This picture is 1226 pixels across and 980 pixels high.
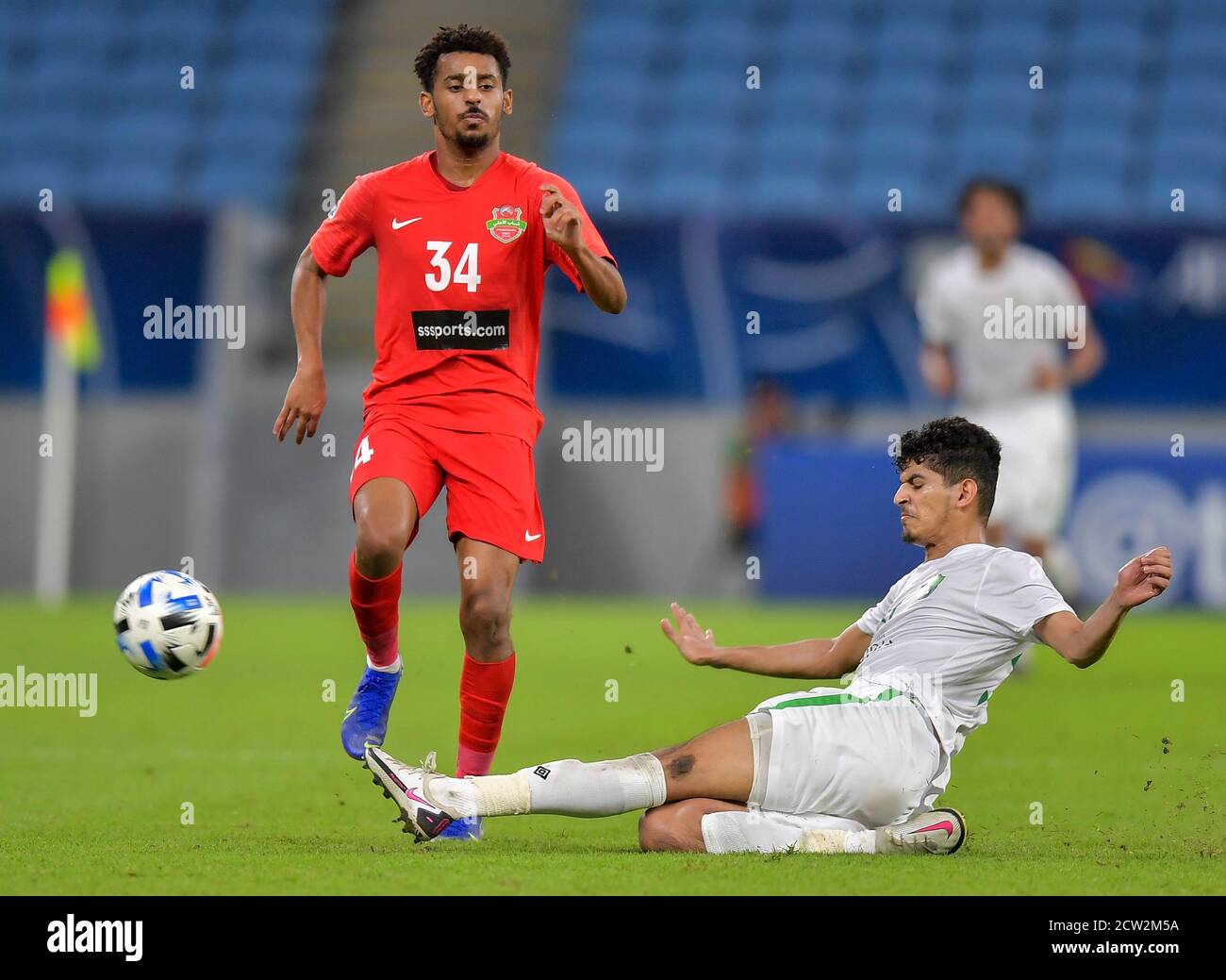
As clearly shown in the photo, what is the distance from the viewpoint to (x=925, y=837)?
16.2 ft

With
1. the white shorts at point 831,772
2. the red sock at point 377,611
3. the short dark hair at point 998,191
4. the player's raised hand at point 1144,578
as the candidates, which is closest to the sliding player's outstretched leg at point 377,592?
the red sock at point 377,611

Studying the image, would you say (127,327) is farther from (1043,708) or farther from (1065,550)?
(1043,708)

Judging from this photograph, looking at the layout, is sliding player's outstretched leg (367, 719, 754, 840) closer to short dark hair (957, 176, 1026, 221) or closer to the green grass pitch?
the green grass pitch

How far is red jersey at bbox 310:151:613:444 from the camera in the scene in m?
5.96

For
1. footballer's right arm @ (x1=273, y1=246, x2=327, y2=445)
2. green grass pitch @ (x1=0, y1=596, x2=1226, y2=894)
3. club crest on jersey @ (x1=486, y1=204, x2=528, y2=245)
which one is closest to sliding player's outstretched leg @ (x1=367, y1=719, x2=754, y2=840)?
green grass pitch @ (x1=0, y1=596, x2=1226, y2=894)

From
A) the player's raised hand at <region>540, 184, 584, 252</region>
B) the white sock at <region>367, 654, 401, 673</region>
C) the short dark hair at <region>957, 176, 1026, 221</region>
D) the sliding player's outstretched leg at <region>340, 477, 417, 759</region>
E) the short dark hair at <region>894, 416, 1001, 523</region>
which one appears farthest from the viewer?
the short dark hair at <region>957, 176, 1026, 221</region>

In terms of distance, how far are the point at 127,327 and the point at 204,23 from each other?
482cm

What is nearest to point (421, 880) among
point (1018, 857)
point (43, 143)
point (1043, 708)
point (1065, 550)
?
point (1018, 857)

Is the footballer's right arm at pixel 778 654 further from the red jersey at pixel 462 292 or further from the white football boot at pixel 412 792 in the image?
the red jersey at pixel 462 292

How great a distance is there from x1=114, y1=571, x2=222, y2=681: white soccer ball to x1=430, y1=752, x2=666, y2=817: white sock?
1.16 meters

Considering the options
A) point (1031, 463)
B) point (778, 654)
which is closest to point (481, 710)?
point (778, 654)

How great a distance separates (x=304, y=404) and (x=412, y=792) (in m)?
1.44
